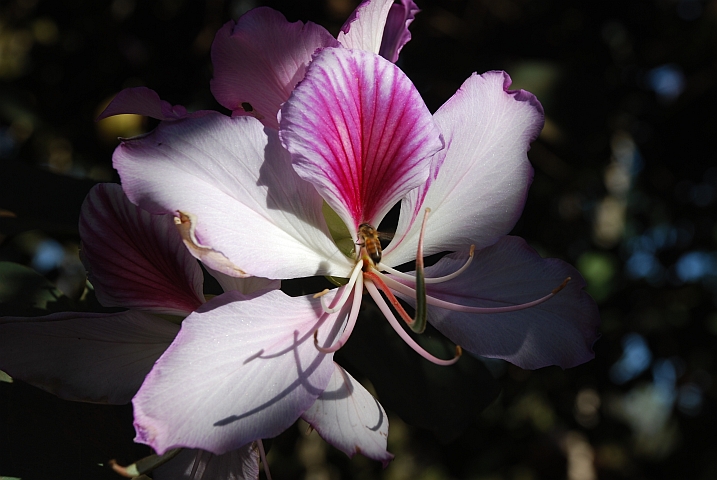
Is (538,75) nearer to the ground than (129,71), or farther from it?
farther from it

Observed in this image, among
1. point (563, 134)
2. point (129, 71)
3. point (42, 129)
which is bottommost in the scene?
point (42, 129)

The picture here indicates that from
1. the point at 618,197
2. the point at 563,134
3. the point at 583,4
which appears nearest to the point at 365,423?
the point at 563,134

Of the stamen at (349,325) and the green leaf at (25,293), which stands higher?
the stamen at (349,325)

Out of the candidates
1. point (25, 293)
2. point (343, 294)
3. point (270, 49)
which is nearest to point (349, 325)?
point (343, 294)

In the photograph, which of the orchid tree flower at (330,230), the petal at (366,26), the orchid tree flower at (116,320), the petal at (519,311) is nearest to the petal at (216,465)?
the orchid tree flower at (116,320)

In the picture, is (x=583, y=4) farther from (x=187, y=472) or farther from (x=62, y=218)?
(x=187, y=472)

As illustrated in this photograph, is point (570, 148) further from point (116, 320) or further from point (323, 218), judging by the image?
point (116, 320)

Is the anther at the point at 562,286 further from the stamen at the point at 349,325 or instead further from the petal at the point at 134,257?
the petal at the point at 134,257
